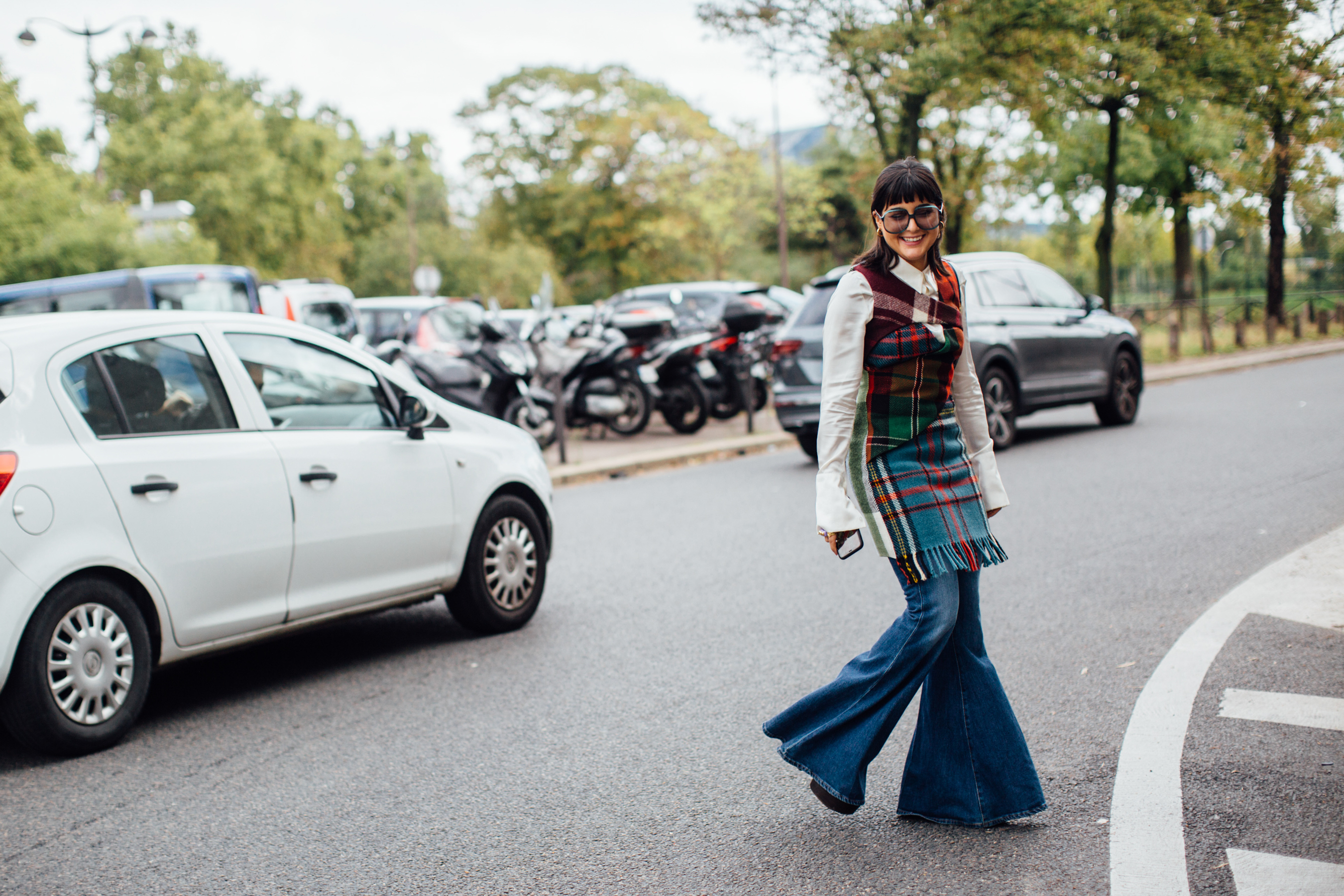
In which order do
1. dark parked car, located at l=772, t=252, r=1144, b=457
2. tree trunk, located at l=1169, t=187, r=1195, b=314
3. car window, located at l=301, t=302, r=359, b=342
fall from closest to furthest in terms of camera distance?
dark parked car, located at l=772, t=252, r=1144, b=457 → car window, located at l=301, t=302, r=359, b=342 → tree trunk, located at l=1169, t=187, r=1195, b=314

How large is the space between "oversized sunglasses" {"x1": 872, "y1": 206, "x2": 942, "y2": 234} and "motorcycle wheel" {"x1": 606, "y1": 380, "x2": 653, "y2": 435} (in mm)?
12382

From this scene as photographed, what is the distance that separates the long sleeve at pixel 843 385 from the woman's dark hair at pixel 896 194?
0.26 ft

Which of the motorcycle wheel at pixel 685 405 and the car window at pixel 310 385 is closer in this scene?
the car window at pixel 310 385

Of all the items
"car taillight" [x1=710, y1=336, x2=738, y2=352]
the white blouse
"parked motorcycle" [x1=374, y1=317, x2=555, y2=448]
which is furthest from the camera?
"car taillight" [x1=710, y1=336, x2=738, y2=352]

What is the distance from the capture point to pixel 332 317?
1977 centimetres

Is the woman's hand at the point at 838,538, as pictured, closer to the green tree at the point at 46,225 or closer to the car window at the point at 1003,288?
the car window at the point at 1003,288


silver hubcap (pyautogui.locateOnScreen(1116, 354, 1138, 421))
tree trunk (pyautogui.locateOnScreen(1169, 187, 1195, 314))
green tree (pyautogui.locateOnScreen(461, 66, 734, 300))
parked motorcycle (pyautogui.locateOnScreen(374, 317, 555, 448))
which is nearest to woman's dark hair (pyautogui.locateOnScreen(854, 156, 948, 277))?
parked motorcycle (pyautogui.locateOnScreen(374, 317, 555, 448))

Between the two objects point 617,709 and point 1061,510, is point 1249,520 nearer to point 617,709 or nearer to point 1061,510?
point 1061,510

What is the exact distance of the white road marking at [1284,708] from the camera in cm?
443

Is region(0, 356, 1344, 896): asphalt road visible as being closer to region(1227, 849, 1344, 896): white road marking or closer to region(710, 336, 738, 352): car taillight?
region(1227, 849, 1344, 896): white road marking

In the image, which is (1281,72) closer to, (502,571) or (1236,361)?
(502,571)

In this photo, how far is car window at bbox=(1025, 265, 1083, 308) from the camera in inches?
530

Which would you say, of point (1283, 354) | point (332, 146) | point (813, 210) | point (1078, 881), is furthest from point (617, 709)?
point (332, 146)

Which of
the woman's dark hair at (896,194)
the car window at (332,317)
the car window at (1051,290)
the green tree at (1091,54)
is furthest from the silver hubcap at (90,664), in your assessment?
the car window at (332,317)
